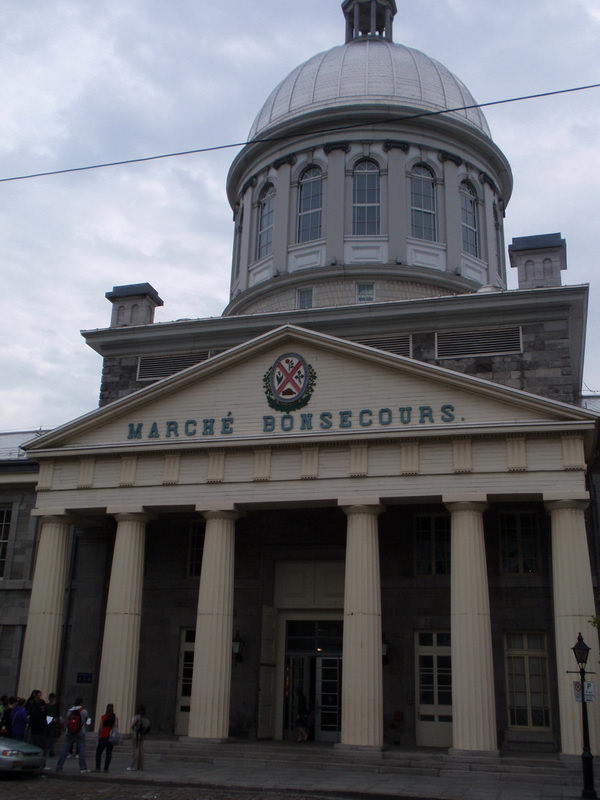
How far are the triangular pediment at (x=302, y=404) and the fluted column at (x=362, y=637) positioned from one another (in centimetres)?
256

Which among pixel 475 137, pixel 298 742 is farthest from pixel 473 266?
pixel 298 742

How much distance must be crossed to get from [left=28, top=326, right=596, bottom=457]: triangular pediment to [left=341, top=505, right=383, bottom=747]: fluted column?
8.39ft

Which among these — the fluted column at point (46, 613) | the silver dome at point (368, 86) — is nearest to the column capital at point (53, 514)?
the fluted column at point (46, 613)

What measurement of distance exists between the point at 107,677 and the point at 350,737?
6736mm

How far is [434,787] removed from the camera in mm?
17531

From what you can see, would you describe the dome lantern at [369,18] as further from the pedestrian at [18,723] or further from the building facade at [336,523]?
the pedestrian at [18,723]

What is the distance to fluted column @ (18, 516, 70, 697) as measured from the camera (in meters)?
24.1

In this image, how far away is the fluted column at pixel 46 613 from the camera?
2411 cm

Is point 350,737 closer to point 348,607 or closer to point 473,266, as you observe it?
point 348,607

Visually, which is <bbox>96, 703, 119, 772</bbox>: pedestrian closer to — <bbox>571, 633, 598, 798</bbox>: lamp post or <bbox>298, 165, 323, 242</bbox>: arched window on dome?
<bbox>571, 633, 598, 798</bbox>: lamp post

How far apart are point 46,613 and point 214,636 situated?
17.0 ft

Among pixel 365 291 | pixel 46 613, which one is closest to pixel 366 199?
pixel 365 291

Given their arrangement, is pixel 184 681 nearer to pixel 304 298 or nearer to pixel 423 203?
pixel 304 298

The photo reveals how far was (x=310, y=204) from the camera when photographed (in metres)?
35.1
